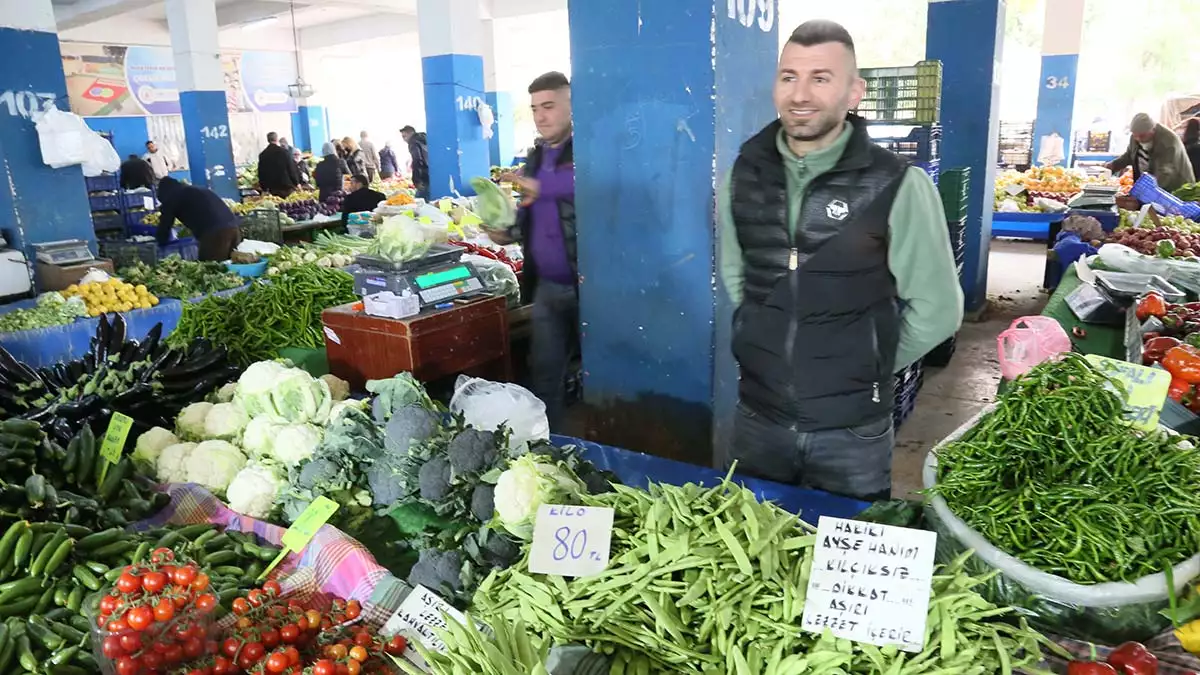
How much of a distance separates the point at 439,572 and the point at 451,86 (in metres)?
9.04

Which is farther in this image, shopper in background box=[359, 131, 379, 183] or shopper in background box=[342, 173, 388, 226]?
shopper in background box=[359, 131, 379, 183]

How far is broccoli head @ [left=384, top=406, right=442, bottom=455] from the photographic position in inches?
83.5

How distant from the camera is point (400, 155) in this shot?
1005 inches

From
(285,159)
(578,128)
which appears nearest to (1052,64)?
(285,159)

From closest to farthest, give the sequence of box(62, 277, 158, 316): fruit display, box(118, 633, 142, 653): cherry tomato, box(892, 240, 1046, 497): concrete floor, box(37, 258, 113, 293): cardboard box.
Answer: box(118, 633, 142, 653): cherry tomato → box(892, 240, 1046, 497): concrete floor → box(62, 277, 158, 316): fruit display → box(37, 258, 113, 293): cardboard box

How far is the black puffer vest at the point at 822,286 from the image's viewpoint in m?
2.16

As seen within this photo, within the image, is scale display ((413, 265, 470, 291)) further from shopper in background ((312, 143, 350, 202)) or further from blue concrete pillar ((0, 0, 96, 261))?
shopper in background ((312, 143, 350, 202))

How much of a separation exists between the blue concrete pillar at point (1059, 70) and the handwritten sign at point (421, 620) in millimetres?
16585

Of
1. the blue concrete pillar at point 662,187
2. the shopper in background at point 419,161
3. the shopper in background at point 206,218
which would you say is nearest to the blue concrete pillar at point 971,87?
the blue concrete pillar at point 662,187

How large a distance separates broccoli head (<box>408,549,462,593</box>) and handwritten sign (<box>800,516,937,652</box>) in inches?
30.4

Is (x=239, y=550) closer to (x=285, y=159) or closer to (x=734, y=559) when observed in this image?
(x=734, y=559)

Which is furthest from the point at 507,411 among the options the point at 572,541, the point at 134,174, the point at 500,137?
the point at 500,137

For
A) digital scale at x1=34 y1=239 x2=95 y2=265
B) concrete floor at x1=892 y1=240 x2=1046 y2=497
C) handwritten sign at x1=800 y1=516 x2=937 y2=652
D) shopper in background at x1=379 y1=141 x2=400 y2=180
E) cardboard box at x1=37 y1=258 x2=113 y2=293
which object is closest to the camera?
handwritten sign at x1=800 y1=516 x2=937 y2=652

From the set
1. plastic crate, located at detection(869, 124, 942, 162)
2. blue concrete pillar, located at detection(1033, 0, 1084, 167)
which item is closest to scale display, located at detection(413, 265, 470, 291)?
plastic crate, located at detection(869, 124, 942, 162)
